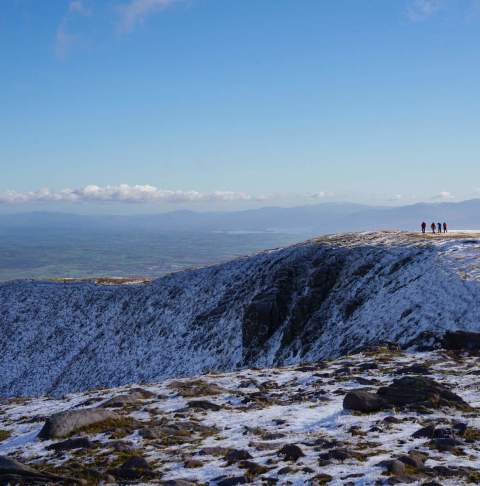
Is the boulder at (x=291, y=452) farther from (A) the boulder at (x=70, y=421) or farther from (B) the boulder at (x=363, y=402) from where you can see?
(A) the boulder at (x=70, y=421)

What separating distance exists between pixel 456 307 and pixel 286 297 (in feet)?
54.6

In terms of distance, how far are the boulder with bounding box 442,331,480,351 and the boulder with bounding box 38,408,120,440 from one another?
1616 cm

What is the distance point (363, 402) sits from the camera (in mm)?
15180

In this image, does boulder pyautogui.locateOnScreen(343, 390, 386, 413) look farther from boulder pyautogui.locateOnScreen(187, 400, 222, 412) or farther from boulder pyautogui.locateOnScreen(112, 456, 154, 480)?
boulder pyautogui.locateOnScreen(112, 456, 154, 480)

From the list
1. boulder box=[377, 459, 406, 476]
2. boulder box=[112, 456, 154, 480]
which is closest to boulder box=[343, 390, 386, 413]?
boulder box=[377, 459, 406, 476]

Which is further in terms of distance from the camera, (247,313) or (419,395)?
(247,313)

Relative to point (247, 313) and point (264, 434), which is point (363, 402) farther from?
point (247, 313)

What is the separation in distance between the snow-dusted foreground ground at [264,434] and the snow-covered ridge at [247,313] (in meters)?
9.57

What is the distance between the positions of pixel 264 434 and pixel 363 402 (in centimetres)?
348

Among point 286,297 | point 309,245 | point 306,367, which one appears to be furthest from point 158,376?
point 306,367

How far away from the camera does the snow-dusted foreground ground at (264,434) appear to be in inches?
431

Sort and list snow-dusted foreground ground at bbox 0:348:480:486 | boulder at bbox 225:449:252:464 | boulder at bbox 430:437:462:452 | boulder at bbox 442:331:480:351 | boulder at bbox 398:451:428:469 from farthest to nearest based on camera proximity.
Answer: boulder at bbox 442:331:480:351, boulder at bbox 225:449:252:464, boulder at bbox 430:437:462:452, snow-dusted foreground ground at bbox 0:348:480:486, boulder at bbox 398:451:428:469

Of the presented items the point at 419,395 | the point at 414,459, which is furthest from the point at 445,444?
the point at 419,395

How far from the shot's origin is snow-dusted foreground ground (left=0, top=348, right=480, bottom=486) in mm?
10938
